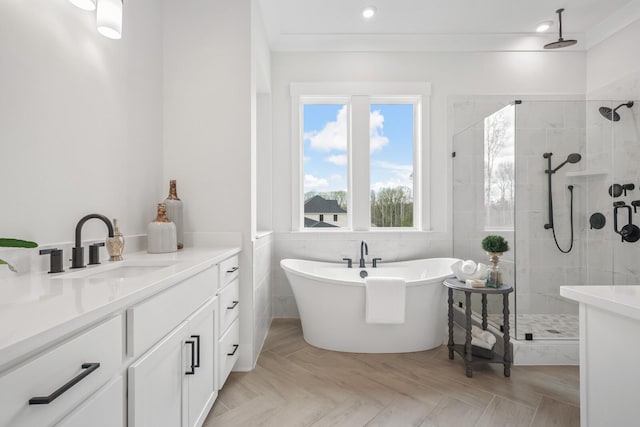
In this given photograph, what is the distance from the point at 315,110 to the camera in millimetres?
3549

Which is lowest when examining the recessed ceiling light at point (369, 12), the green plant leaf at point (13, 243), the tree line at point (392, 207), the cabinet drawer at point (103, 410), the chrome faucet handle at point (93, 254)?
the cabinet drawer at point (103, 410)

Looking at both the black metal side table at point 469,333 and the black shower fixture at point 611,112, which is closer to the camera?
the black metal side table at point 469,333

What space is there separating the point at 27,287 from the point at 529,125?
3146 millimetres

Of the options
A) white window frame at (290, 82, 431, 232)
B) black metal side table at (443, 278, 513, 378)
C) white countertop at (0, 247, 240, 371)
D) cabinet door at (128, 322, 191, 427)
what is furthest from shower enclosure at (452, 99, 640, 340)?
white countertop at (0, 247, 240, 371)

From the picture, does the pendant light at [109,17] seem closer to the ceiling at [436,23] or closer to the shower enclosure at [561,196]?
the ceiling at [436,23]

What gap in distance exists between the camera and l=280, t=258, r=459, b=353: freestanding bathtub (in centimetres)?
249

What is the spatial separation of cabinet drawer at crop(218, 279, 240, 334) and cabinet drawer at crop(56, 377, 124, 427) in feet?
3.03

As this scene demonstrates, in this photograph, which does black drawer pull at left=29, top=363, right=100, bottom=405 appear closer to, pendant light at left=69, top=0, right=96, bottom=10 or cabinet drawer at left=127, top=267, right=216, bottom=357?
cabinet drawer at left=127, top=267, right=216, bottom=357

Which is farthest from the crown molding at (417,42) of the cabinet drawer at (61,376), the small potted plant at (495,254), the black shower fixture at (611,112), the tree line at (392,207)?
the cabinet drawer at (61,376)

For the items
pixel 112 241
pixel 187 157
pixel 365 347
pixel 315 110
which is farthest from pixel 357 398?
pixel 315 110

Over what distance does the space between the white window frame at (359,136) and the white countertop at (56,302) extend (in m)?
2.32

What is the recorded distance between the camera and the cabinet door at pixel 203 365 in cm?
139

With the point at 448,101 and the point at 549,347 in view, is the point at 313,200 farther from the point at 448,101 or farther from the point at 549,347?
the point at 549,347

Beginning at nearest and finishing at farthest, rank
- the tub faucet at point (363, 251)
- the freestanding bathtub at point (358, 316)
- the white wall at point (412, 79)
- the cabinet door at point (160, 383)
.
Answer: the cabinet door at point (160, 383), the freestanding bathtub at point (358, 316), the tub faucet at point (363, 251), the white wall at point (412, 79)
